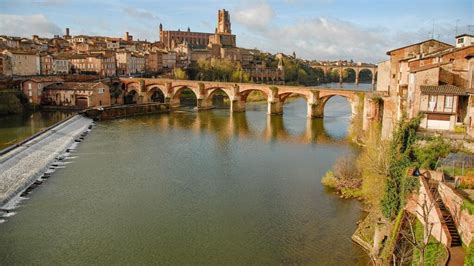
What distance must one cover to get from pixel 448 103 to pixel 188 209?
1043cm

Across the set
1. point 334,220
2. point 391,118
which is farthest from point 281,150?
point 334,220

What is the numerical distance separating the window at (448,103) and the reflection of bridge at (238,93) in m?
12.9

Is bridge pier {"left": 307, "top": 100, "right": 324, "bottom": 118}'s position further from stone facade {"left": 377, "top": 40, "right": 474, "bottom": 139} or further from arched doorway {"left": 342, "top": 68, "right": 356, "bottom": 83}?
arched doorway {"left": 342, "top": 68, "right": 356, "bottom": 83}

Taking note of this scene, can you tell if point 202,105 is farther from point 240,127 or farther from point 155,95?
point 240,127

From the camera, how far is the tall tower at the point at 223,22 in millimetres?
99125

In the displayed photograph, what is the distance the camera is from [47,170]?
65.3 feet

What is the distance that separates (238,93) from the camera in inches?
1674

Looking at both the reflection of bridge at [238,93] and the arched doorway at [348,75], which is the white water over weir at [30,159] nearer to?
the reflection of bridge at [238,93]

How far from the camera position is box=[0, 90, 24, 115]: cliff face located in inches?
1476

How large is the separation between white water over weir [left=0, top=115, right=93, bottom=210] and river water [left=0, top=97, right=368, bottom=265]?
751 millimetres

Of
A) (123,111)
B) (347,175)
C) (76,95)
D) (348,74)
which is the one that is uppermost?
(348,74)

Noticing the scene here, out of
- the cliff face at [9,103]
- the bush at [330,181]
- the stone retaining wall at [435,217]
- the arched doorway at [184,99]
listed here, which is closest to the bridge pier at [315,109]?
the arched doorway at [184,99]

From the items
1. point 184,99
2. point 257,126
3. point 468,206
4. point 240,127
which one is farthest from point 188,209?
point 184,99

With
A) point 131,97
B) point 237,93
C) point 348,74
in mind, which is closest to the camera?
point 237,93
